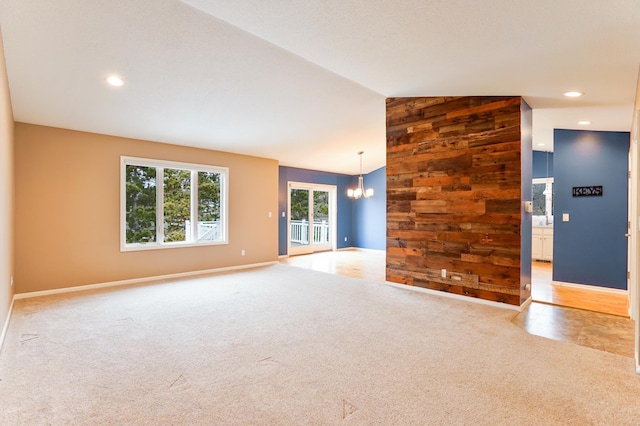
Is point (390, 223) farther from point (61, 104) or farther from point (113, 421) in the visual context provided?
point (61, 104)

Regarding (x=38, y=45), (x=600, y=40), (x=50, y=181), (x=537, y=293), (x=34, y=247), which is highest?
(x=38, y=45)

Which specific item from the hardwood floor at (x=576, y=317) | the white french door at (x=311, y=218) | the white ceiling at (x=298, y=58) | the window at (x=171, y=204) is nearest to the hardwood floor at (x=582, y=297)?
the hardwood floor at (x=576, y=317)

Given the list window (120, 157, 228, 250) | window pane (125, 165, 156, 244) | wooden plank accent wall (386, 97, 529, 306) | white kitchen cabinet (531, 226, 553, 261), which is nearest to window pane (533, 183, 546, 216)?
white kitchen cabinet (531, 226, 553, 261)

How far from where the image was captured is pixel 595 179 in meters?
4.94

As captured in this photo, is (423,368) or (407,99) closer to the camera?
(423,368)

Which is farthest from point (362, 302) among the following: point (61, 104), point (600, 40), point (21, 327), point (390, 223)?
Result: point (61, 104)

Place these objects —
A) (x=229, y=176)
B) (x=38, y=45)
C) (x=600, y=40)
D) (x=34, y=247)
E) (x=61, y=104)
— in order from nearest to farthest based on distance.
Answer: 1. (x=600, y=40)
2. (x=38, y=45)
3. (x=61, y=104)
4. (x=34, y=247)
5. (x=229, y=176)

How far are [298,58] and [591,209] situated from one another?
15.9ft

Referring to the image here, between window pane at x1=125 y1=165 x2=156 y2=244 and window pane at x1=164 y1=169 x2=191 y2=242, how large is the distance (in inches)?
8.7

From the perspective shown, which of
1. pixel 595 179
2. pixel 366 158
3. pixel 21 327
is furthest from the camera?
pixel 366 158

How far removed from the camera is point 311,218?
9391 millimetres

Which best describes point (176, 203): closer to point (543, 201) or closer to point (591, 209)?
point (591, 209)

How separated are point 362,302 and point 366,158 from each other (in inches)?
203

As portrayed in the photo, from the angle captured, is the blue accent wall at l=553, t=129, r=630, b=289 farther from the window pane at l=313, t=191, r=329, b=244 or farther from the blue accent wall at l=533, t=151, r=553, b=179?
the window pane at l=313, t=191, r=329, b=244
